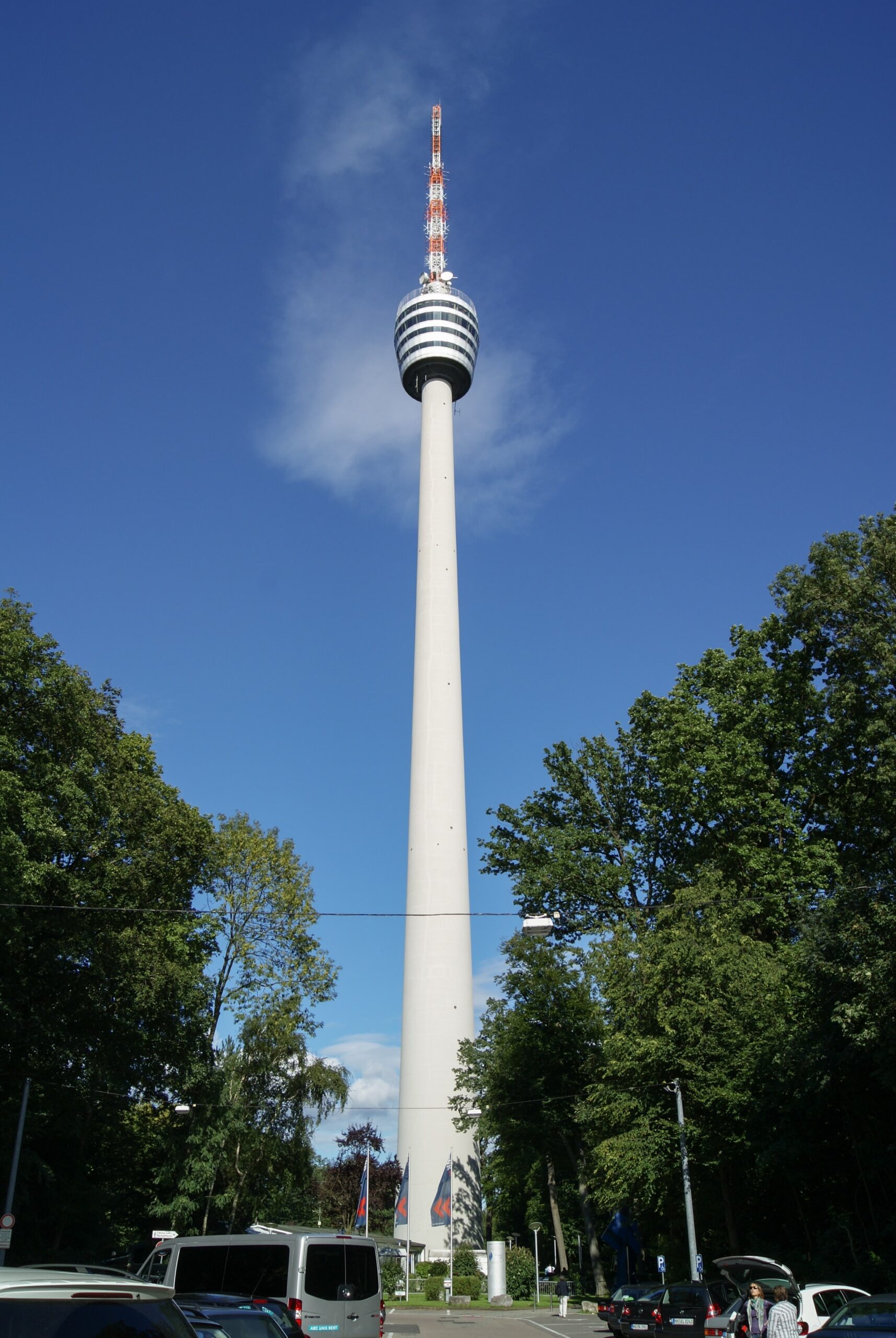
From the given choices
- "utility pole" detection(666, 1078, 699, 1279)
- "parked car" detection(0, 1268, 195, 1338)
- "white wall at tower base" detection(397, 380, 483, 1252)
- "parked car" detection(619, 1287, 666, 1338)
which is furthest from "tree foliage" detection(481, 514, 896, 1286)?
"parked car" detection(0, 1268, 195, 1338)

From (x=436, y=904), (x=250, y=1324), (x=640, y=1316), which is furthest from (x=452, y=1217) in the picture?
(x=250, y=1324)

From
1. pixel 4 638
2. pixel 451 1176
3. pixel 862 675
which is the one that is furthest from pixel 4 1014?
pixel 451 1176

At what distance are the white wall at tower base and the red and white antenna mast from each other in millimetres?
19066

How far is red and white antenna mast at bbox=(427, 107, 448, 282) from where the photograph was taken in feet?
247

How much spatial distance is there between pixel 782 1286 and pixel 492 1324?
19930mm

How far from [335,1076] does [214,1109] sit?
16.2 ft

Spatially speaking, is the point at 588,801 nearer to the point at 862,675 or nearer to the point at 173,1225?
the point at 862,675

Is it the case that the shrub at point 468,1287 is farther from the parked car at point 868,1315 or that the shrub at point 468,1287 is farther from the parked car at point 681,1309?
the parked car at point 868,1315

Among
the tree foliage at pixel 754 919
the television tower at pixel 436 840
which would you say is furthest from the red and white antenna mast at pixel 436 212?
the tree foliage at pixel 754 919

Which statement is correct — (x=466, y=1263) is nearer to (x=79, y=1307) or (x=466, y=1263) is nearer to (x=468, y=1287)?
(x=468, y=1287)

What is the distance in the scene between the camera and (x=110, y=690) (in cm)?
3797

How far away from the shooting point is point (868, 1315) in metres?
13.6

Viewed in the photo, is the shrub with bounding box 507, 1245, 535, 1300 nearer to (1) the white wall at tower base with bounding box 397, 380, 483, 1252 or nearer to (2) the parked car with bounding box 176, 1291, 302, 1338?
(1) the white wall at tower base with bounding box 397, 380, 483, 1252

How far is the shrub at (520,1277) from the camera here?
1804 inches
